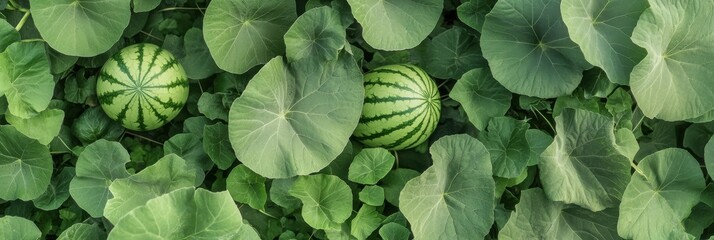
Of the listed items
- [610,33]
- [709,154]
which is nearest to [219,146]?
[610,33]

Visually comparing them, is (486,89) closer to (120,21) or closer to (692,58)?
(692,58)

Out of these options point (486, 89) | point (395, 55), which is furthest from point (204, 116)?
point (486, 89)

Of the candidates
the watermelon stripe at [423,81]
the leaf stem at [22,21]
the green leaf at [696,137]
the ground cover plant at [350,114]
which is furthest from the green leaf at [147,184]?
the green leaf at [696,137]

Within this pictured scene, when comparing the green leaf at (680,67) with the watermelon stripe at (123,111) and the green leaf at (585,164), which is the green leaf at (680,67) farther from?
the watermelon stripe at (123,111)

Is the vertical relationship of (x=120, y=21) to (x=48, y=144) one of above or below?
above

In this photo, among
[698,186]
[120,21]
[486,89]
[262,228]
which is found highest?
[120,21]

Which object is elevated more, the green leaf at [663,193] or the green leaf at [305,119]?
the green leaf at [305,119]
